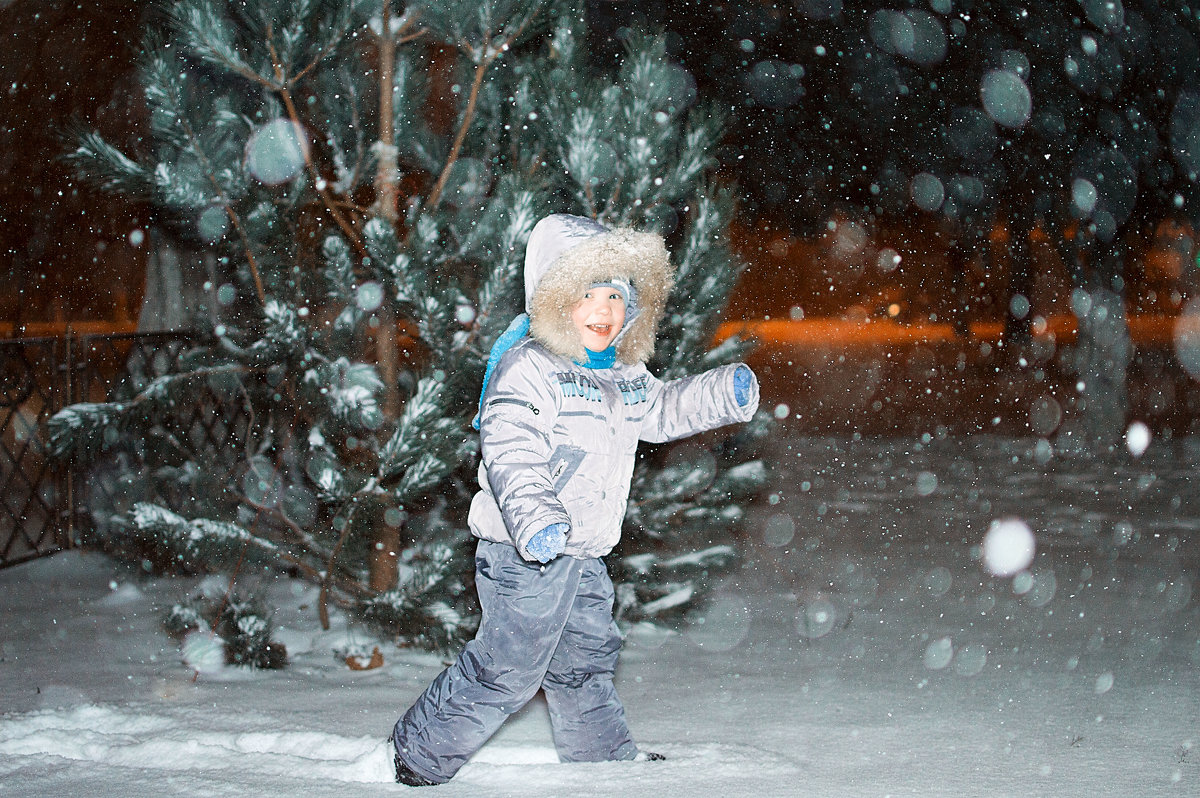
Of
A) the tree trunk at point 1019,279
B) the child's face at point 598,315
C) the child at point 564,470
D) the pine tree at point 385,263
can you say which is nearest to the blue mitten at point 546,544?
the child at point 564,470

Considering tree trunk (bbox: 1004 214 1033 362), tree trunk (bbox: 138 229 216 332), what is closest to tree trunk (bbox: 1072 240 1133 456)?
tree trunk (bbox: 1004 214 1033 362)

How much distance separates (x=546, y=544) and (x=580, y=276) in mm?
703

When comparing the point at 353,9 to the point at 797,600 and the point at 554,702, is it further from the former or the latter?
the point at 797,600

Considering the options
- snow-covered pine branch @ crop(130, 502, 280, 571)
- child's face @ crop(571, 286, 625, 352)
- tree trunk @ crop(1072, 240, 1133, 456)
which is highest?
tree trunk @ crop(1072, 240, 1133, 456)

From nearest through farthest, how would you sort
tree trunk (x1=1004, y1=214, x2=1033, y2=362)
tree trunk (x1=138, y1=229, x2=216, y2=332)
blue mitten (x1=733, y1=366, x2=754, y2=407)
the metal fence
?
blue mitten (x1=733, y1=366, x2=754, y2=407) < the metal fence < tree trunk (x1=138, y1=229, x2=216, y2=332) < tree trunk (x1=1004, y1=214, x2=1033, y2=362)

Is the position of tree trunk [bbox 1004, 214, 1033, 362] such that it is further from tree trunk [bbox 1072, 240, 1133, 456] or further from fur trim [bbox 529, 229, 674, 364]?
fur trim [bbox 529, 229, 674, 364]

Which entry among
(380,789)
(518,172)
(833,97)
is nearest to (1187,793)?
(380,789)

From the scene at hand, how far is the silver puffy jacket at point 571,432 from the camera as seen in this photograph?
94.5 inches

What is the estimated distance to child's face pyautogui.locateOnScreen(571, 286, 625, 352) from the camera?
102 inches

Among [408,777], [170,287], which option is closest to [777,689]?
[408,777]

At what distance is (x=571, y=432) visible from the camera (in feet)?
8.32

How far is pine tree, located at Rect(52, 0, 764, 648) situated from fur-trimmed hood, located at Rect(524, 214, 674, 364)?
65 centimetres

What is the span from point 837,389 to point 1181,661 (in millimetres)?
12896

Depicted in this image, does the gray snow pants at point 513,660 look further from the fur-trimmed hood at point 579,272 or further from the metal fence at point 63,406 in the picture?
the metal fence at point 63,406
